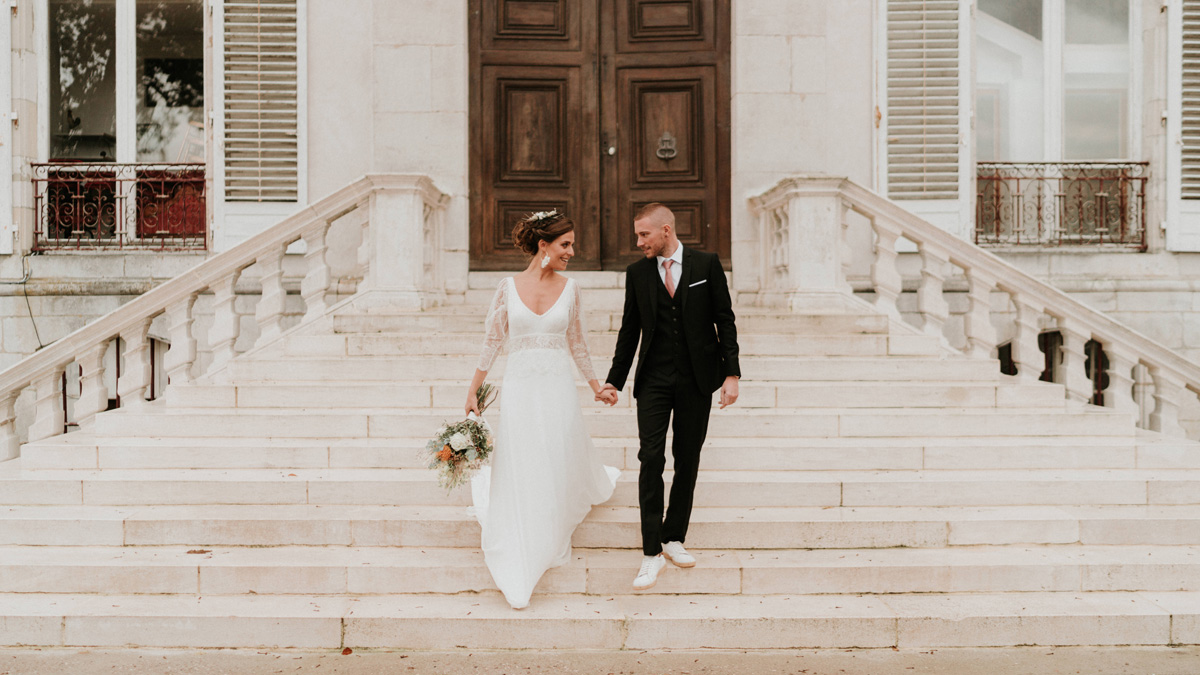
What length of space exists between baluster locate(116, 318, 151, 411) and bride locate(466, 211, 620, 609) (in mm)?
3276

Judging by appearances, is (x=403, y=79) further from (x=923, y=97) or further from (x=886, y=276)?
(x=923, y=97)

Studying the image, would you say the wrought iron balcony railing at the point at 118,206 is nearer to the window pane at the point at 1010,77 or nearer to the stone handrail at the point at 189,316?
the stone handrail at the point at 189,316

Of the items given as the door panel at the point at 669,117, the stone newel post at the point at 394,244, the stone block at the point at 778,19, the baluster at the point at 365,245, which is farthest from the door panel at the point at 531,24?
the baluster at the point at 365,245

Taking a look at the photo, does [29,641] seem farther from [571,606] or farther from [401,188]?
[401,188]

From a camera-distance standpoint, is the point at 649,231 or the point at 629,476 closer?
the point at 649,231

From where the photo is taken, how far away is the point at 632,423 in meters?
6.14

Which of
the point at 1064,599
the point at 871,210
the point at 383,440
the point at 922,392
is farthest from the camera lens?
the point at 871,210

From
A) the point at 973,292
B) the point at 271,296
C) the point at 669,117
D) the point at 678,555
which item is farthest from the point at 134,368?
the point at 973,292

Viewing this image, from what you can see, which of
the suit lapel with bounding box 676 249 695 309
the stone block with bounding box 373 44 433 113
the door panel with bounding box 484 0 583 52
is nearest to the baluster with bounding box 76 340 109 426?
the stone block with bounding box 373 44 433 113

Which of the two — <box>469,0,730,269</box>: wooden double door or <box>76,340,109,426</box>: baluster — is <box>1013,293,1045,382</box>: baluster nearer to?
<box>469,0,730,269</box>: wooden double door

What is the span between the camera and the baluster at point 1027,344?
689 centimetres

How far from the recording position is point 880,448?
→ 19.3 ft

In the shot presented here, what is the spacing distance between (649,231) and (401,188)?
3.39 metres

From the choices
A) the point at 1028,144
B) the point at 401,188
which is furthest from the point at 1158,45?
the point at 401,188
